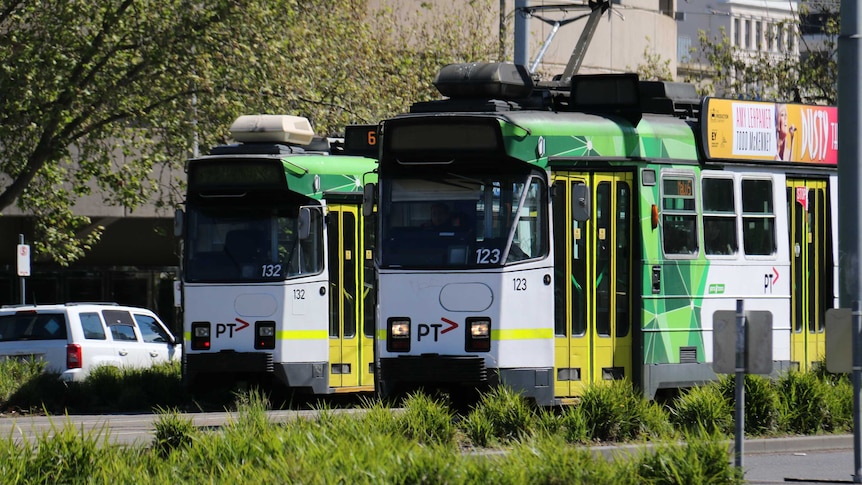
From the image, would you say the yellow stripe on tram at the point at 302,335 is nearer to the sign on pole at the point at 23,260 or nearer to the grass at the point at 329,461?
the grass at the point at 329,461

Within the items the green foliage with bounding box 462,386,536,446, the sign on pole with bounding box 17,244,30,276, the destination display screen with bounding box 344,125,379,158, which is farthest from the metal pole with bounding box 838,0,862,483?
the sign on pole with bounding box 17,244,30,276

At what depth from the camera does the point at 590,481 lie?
9.17 metres

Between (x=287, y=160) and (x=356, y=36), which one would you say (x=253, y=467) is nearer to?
(x=287, y=160)

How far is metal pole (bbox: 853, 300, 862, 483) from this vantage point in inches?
Result: 465

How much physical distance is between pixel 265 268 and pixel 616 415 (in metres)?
6.58

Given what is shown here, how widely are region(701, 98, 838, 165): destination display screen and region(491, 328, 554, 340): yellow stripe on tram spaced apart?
303cm

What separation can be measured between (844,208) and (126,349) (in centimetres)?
1153

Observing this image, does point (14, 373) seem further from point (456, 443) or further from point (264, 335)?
point (456, 443)

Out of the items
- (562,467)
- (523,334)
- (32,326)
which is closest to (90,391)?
(32,326)

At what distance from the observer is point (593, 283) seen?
1590 centimetres

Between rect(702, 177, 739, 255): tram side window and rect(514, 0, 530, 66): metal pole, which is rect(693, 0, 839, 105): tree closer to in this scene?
rect(514, 0, 530, 66): metal pole

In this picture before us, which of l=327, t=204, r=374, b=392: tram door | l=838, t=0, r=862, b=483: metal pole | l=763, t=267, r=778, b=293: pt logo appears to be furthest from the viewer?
l=327, t=204, r=374, b=392: tram door

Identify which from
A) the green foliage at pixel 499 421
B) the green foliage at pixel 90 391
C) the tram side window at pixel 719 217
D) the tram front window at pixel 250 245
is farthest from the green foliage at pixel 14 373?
the tram side window at pixel 719 217

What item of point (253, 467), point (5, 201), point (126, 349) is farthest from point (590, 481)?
point (5, 201)
